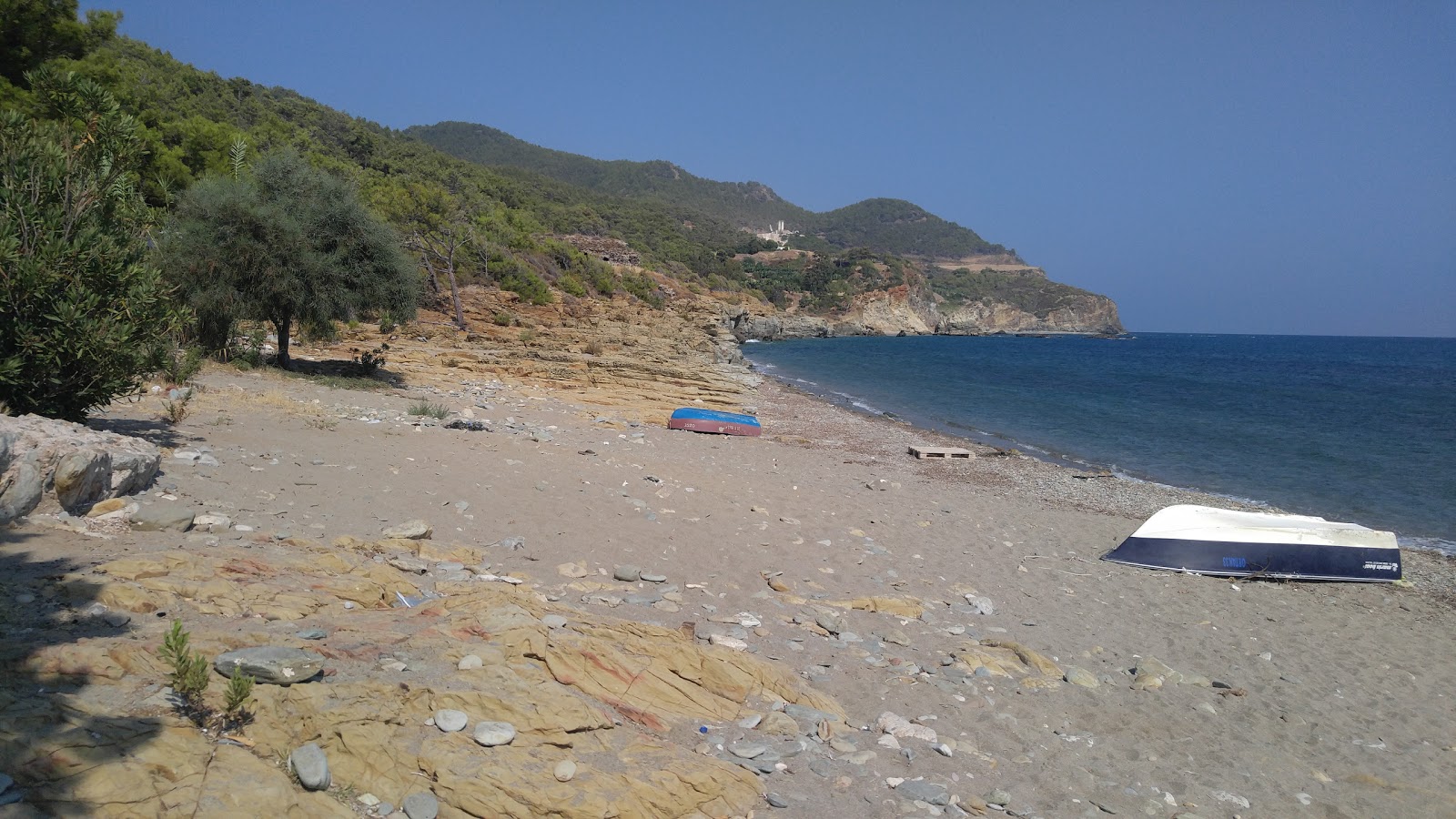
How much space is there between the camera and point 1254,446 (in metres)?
25.8

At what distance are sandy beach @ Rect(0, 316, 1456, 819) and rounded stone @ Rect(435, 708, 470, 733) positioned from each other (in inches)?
3.1

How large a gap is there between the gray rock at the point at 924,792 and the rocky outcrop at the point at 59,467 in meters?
6.47

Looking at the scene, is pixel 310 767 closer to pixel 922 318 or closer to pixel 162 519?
pixel 162 519

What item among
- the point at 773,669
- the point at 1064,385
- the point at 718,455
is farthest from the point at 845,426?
the point at 1064,385

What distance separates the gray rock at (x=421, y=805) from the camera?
11.1 feet

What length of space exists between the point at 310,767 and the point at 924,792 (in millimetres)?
3537

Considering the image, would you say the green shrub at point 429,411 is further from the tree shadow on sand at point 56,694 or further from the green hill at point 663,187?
the green hill at point 663,187

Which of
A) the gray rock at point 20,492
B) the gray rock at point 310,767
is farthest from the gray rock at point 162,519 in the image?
the gray rock at point 310,767

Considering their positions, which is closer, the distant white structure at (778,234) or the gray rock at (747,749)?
the gray rock at (747,749)

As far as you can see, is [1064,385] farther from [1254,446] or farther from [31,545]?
[31,545]

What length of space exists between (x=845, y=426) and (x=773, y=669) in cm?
1979

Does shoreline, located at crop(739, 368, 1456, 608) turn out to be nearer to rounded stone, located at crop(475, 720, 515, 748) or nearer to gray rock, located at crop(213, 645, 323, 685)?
rounded stone, located at crop(475, 720, 515, 748)

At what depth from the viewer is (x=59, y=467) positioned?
18.9 ft

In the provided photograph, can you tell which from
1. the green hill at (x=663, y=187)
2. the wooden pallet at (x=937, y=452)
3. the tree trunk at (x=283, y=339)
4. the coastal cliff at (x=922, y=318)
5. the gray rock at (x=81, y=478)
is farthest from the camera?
the green hill at (x=663, y=187)
